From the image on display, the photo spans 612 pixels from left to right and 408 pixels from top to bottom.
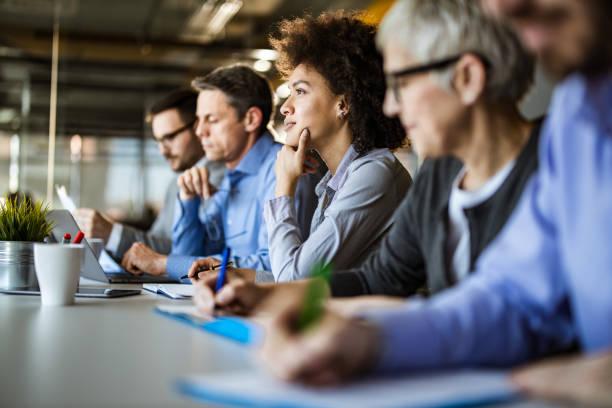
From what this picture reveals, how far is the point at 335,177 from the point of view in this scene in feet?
6.91

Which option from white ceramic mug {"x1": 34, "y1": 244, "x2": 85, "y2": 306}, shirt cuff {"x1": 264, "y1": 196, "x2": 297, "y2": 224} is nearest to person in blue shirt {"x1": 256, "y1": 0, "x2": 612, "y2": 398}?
white ceramic mug {"x1": 34, "y1": 244, "x2": 85, "y2": 306}

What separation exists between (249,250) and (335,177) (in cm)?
81

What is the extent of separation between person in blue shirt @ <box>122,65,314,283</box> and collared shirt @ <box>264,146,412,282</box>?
2.16ft

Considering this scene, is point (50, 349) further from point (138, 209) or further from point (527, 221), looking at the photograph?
point (138, 209)

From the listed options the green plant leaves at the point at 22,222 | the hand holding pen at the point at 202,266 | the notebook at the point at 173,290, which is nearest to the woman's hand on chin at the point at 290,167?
the hand holding pen at the point at 202,266

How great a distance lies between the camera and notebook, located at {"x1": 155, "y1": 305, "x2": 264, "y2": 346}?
98 cm

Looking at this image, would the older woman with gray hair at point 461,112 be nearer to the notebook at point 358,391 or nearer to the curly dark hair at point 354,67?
the notebook at point 358,391

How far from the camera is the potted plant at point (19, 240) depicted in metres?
1.69

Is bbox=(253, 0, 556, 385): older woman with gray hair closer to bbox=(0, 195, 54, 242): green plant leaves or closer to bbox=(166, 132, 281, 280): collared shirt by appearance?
bbox=(0, 195, 54, 242): green plant leaves

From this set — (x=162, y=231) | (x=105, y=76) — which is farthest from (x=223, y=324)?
(x=105, y=76)

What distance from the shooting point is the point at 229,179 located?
2953 mm

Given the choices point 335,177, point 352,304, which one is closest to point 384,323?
point 352,304

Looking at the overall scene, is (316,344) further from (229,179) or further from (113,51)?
(113,51)

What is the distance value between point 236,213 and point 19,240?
1.26 metres
